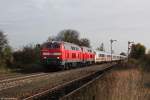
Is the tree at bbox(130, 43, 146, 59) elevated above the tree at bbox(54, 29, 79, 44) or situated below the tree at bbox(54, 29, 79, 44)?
below

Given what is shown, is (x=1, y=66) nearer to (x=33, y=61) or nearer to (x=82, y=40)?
(x=33, y=61)

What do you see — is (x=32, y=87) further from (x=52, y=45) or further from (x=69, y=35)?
(x=69, y=35)

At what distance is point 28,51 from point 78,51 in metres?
7.91

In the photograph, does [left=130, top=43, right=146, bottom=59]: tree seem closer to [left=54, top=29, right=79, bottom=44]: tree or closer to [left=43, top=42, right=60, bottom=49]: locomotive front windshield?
[left=54, top=29, right=79, bottom=44]: tree

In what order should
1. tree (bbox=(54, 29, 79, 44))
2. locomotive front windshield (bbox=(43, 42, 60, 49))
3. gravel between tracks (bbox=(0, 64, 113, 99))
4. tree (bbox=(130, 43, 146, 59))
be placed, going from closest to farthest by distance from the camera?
gravel between tracks (bbox=(0, 64, 113, 99)) → locomotive front windshield (bbox=(43, 42, 60, 49)) → tree (bbox=(130, 43, 146, 59)) → tree (bbox=(54, 29, 79, 44))

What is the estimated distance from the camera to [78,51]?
4781cm

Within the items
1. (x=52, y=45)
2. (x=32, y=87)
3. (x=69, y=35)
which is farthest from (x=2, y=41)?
(x=69, y=35)

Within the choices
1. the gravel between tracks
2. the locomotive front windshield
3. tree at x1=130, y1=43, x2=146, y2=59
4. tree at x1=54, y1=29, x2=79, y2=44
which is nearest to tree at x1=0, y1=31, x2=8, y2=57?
the locomotive front windshield

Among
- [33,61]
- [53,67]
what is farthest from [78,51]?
[53,67]

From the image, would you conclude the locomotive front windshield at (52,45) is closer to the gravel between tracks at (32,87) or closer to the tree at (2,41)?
the gravel between tracks at (32,87)

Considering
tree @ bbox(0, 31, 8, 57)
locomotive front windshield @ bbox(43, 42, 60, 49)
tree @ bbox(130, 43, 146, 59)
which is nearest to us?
locomotive front windshield @ bbox(43, 42, 60, 49)

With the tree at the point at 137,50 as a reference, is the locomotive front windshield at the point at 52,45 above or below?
below

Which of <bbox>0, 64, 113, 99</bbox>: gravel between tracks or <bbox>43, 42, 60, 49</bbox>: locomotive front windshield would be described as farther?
<bbox>43, 42, 60, 49</bbox>: locomotive front windshield

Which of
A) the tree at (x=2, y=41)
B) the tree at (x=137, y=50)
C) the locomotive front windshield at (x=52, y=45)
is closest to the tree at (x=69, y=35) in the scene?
the tree at (x=137, y=50)
